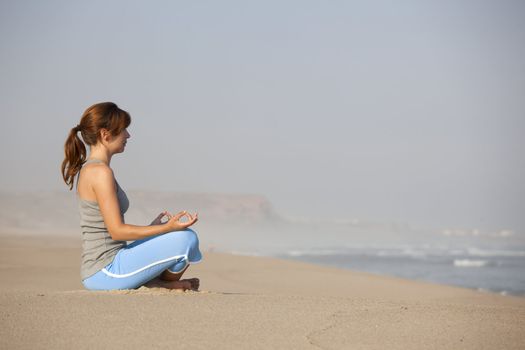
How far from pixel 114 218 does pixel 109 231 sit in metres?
0.10

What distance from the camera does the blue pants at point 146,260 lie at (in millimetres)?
4676

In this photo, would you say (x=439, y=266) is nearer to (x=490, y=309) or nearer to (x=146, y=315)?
(x=490, y=309)

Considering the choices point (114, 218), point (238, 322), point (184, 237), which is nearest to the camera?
point (238, 322)

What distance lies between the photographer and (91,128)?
4727 mm

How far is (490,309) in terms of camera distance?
A: 16.1 feet

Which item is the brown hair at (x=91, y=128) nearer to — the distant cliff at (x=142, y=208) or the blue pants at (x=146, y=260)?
the blue pants at (x=146, y=260)

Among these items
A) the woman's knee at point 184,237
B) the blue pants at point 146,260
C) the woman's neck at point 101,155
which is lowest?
the blue pants at point 146,260

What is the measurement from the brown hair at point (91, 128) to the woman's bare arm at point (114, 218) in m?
0.27

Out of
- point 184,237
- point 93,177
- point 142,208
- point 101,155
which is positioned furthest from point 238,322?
point 142,208

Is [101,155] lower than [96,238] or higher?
higher

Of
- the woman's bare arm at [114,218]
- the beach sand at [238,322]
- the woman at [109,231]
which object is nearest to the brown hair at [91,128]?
the woman at [109,231]

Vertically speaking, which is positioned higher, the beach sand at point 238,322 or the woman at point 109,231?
the woman at point 109,231

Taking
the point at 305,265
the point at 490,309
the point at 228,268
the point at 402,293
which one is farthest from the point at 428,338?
the point at 305,265

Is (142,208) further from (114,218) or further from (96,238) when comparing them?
(114,218)
